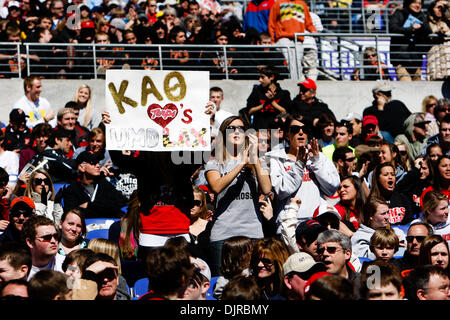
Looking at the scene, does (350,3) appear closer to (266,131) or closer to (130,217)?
(266,131)

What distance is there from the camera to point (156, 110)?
7.33 meters

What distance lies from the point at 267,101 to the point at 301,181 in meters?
4.61

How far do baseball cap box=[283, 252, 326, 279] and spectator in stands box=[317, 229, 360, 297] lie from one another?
0.33m

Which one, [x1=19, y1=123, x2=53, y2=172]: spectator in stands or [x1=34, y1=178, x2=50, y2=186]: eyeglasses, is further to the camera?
[x1=19, y1=123, x2=53, y2=172]: spectator in stands

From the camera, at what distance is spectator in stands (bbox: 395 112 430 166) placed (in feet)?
40.3

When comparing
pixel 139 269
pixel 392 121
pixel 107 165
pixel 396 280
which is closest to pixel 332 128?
pixel 392 121

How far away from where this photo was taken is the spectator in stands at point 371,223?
8531mm

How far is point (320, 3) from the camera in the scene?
795 inches

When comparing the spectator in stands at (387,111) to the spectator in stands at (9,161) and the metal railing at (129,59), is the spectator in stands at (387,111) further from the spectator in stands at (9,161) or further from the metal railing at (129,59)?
the spectator in stands at (9,161)

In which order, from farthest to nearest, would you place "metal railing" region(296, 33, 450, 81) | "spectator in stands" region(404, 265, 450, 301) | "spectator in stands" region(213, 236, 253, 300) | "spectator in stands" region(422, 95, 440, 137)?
"metal railing" region(296, 33, 450, 81)
"spectator in stands" region(422, 95, 440, 137)
"spectator in stands" region(213, 236, 253, 300)
"spectator in stands" region(404, 265, 450, 301)

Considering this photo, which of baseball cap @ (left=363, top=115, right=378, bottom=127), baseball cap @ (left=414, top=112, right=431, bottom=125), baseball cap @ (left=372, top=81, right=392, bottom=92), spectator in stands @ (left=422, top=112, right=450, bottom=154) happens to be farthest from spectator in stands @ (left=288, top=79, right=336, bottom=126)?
spectator in stands @ (left=422, top=112, right=450, bottom=154)

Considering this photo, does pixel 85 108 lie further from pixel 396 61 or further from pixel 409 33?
pixel 396 61

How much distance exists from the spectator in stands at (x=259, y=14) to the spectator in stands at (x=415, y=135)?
Result: 4045 mm

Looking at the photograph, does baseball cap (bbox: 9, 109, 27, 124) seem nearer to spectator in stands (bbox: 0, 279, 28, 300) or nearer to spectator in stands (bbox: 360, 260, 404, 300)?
spectator in stands (bbox: 0, 279, 28, 300)
